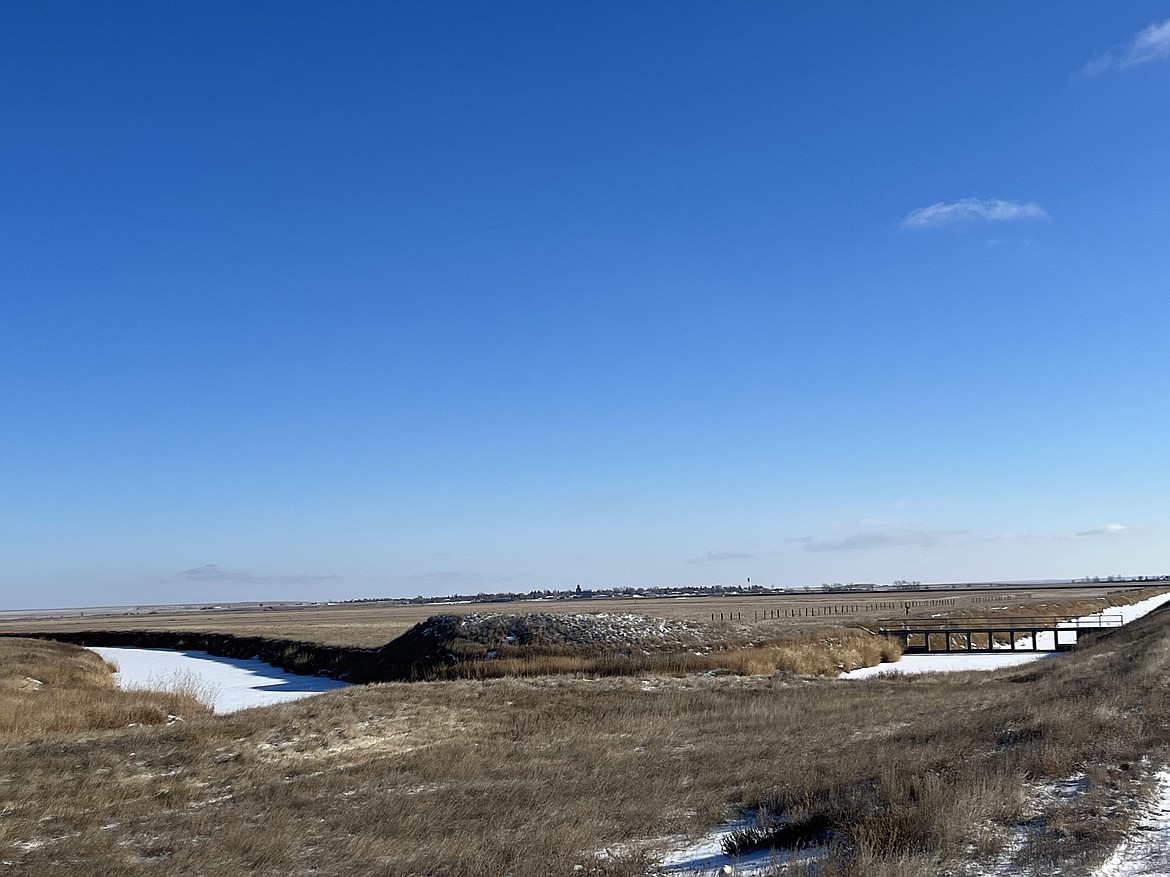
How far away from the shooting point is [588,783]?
14062mm

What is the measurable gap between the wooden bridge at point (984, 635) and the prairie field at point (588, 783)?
33383mm

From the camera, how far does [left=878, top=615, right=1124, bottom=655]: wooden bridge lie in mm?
56781

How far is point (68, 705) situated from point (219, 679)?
20001mm

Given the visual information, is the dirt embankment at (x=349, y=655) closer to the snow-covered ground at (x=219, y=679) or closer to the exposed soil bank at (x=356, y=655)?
the exposed soil bank at (x=356, y=655)

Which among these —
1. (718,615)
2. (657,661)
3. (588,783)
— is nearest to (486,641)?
(657,661)

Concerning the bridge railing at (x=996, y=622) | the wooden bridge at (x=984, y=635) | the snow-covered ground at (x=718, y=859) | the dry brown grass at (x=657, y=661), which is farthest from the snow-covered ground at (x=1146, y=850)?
the bridge railing at (x=996, y=622)

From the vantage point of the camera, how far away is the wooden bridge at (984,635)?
56.8 metres

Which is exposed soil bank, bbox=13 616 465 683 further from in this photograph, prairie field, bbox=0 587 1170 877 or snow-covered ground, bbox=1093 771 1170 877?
snow-covered ground, bbox=1093 771 1170 877

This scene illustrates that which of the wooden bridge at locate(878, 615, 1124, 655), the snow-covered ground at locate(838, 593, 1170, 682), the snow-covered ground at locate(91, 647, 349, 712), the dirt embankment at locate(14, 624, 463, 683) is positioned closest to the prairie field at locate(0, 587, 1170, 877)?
the snow-covered ground at locate(91, 647, 349, 712)

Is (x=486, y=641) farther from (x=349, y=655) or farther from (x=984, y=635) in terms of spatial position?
(x=984, y=635)

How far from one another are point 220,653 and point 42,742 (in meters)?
55.1

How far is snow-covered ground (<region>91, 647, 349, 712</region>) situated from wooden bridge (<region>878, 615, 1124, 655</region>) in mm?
35084

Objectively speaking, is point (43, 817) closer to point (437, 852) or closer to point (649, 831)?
point (437, 852)

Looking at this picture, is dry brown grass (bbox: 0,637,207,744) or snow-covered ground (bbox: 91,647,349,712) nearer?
dry brown grass (bbox: 0,637,207,744)
